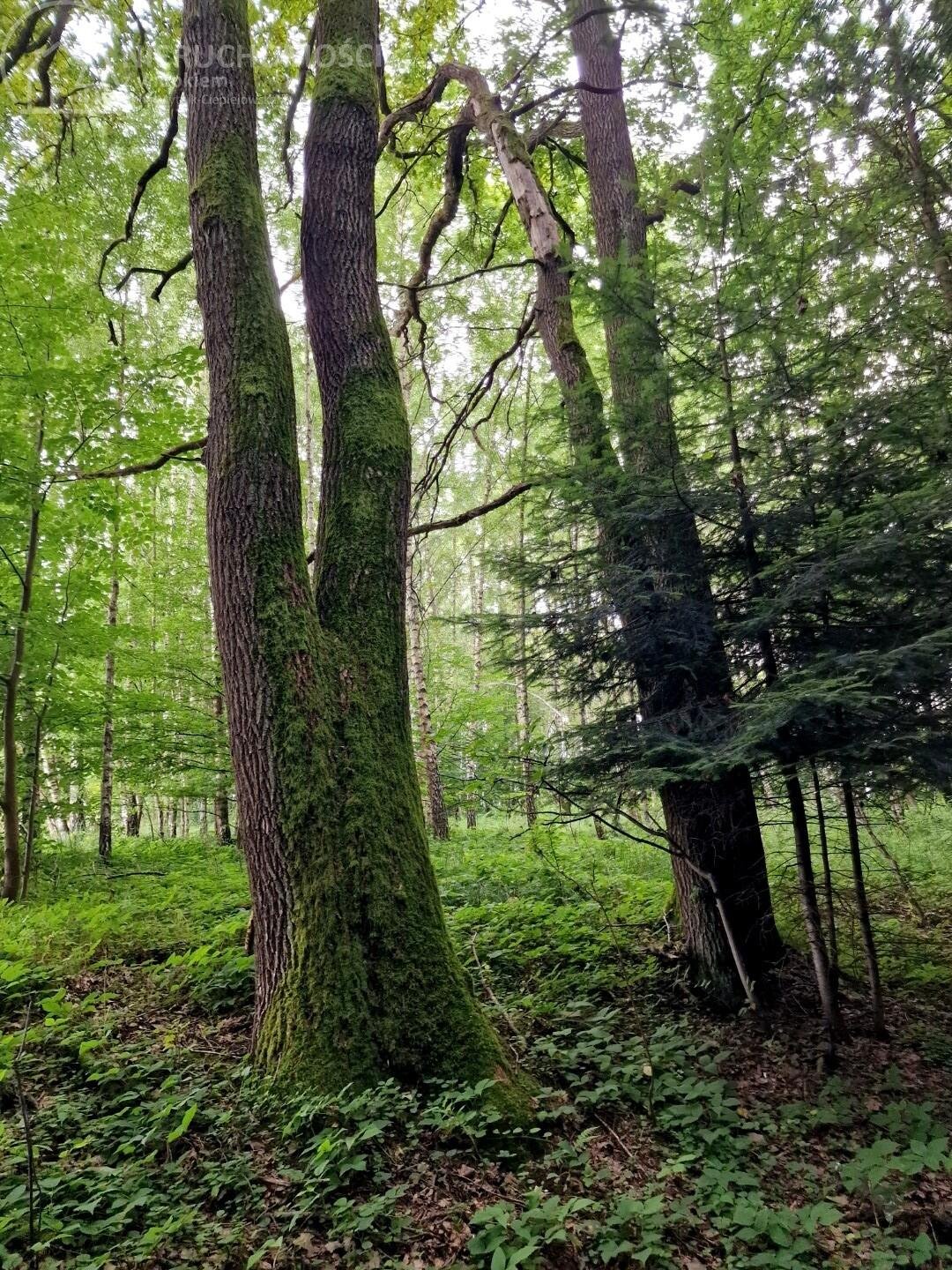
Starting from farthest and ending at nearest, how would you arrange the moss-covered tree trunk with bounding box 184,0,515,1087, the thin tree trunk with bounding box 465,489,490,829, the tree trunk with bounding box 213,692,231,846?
the tree trunk with bounding box 213,692,231,846
the thin tree trunk with bounding box 465,489,490,829
the moss-covered tree trunk with bounding box 184,0,515,1087

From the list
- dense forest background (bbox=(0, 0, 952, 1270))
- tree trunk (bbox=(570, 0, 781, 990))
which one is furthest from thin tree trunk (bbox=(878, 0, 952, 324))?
tree trunk (bbox=(570, 0, 781, 990))

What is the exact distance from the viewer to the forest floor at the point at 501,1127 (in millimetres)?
2318

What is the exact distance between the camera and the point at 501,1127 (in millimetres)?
2871

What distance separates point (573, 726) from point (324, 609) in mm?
1816

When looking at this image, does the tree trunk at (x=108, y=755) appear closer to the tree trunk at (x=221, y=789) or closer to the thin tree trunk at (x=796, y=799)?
the tree trunk at (x=221, y=789)

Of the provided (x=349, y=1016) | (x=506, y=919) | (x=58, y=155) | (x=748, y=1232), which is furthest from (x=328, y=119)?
(x=748, y=1232)

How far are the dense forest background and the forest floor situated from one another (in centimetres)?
2

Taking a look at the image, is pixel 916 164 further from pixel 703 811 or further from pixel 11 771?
pixel 11 771

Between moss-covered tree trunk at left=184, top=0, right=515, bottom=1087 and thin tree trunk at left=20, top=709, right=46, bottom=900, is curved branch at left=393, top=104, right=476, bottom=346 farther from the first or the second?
thin tree trunk at left=20, top=709, right=46, bottom=900

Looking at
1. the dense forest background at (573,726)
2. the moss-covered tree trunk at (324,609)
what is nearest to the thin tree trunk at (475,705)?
the dense forest background at (573,726)

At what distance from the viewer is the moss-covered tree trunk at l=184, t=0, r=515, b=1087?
3127mm

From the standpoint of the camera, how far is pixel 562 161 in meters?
7.24

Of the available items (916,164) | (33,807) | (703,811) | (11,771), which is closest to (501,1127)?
(703,811)

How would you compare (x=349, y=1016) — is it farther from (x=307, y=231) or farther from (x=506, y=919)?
(x=307, y=231)
